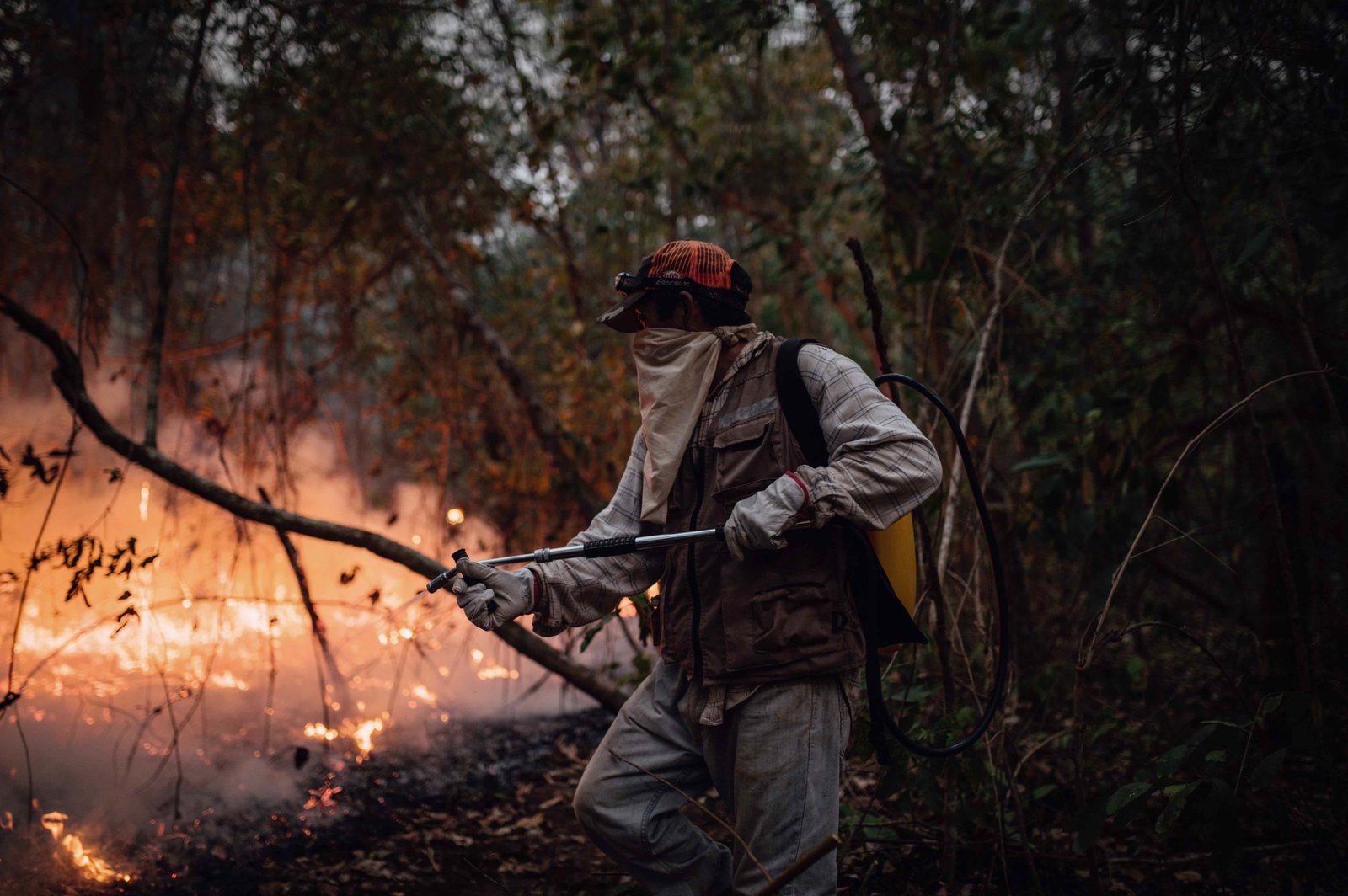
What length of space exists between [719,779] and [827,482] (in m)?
0.95

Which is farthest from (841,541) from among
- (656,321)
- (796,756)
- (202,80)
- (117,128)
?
(117,128)

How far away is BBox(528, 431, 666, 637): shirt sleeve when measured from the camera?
254 cm

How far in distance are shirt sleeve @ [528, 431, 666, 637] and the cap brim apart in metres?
0.36

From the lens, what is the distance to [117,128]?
219 inches

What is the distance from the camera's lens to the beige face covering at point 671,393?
97.5 inches

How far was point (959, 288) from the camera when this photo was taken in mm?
4238

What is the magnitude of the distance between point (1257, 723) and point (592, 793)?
1.94 m

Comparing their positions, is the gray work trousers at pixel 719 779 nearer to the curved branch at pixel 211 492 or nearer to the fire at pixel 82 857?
the curved branch at pixel 211 492

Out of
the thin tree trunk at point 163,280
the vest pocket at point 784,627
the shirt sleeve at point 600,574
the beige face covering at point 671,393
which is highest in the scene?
the thin tree trunk at point 163,280

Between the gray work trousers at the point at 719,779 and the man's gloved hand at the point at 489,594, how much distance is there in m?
0.50

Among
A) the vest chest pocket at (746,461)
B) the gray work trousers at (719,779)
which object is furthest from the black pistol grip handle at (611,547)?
the gray work trousers at (719,779)

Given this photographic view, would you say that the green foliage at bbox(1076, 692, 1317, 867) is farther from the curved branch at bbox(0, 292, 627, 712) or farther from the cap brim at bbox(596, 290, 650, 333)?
the curved branch at bbox(0, 292, 627, 712)

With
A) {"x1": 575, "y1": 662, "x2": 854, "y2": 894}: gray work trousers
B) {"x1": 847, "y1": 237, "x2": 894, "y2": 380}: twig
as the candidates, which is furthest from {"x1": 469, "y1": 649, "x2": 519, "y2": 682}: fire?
{"x1": 847, "y1": 237, "x2": 894, "y2": 380}: twig

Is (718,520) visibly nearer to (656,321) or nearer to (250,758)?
(656,321)
